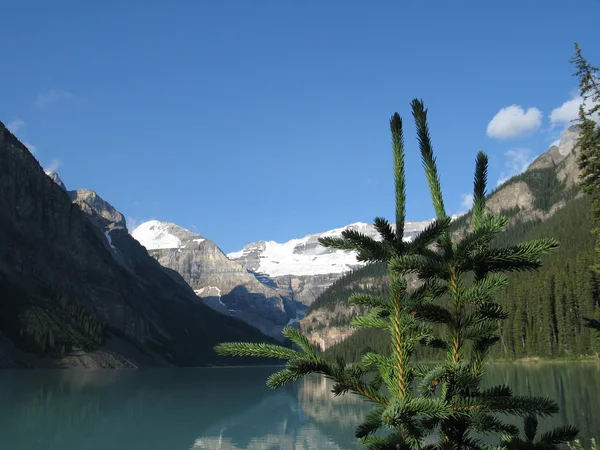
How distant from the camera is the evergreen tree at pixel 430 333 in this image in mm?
5566

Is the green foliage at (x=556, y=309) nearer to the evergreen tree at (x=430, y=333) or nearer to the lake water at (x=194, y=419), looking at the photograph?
the lake water at (x=194, y=419)

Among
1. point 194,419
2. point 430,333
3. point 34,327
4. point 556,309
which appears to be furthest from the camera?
point 34,327

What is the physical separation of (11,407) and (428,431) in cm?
6910

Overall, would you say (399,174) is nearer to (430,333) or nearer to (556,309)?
(430,333)

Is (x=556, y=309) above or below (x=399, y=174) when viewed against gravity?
below

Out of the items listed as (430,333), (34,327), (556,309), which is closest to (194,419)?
(430,333)

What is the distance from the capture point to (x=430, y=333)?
21.8 feet

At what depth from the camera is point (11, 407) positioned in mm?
62188

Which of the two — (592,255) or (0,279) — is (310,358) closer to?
(592,255)

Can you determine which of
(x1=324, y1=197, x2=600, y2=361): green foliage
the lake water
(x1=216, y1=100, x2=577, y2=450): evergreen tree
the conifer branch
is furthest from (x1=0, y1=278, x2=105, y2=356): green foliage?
the conifer branch

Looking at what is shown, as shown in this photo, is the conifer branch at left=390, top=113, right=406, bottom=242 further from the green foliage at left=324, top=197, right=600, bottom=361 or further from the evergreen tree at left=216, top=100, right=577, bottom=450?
the green foliage at left=324, top=197, right=600, bottom=361

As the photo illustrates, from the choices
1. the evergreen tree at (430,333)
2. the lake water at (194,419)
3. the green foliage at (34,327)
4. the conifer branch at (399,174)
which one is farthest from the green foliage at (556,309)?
the green foliage at (34,327)

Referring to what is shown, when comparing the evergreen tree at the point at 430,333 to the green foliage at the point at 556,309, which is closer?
the evergreen tree at the point at 430,333

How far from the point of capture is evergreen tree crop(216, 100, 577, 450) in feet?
18.3
